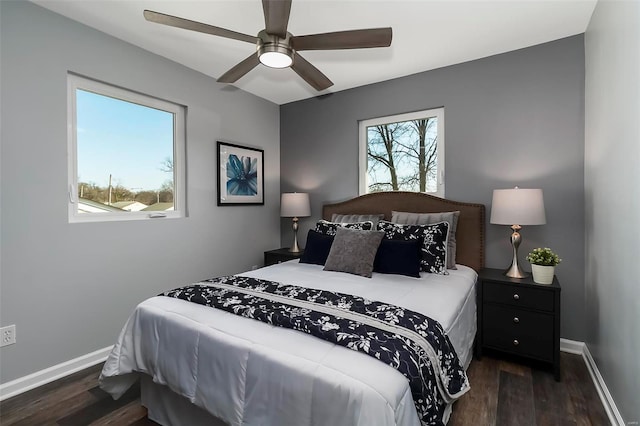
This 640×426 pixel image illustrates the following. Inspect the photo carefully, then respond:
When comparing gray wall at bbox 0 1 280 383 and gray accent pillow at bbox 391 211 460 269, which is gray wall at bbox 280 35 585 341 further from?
gray wall at bbox 0 1 280 383

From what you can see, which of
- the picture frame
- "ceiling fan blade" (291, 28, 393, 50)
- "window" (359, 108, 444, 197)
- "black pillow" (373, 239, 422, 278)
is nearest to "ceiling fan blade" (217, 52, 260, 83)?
"ceiling fan blade" (291, 28, 393, 50)

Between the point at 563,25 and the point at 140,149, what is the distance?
3.60 m

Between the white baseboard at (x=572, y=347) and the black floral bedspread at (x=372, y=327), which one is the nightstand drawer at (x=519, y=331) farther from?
the black floral bedspread at (x=372, y=327)

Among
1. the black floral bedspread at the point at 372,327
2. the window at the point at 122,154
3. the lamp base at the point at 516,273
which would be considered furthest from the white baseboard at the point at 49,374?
the lamp base at the point at 516,273

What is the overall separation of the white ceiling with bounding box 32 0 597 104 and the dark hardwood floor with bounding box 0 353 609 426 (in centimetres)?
255

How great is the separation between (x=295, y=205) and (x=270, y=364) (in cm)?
253

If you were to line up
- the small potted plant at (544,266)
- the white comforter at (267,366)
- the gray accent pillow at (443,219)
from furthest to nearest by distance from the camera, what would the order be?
the gray accent pillow at (443,219) → the small potted plant at (544,266) → the white comforter at (267,366)

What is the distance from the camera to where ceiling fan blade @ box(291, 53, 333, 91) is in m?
2.07

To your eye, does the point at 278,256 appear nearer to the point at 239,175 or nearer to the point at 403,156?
the point at 239,175

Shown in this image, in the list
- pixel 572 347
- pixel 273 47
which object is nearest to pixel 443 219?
pixel 572 347

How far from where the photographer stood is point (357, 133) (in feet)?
11.9

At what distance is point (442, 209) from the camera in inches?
119

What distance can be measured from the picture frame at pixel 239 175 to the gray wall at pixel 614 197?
318 cm

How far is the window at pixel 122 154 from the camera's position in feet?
7.95
